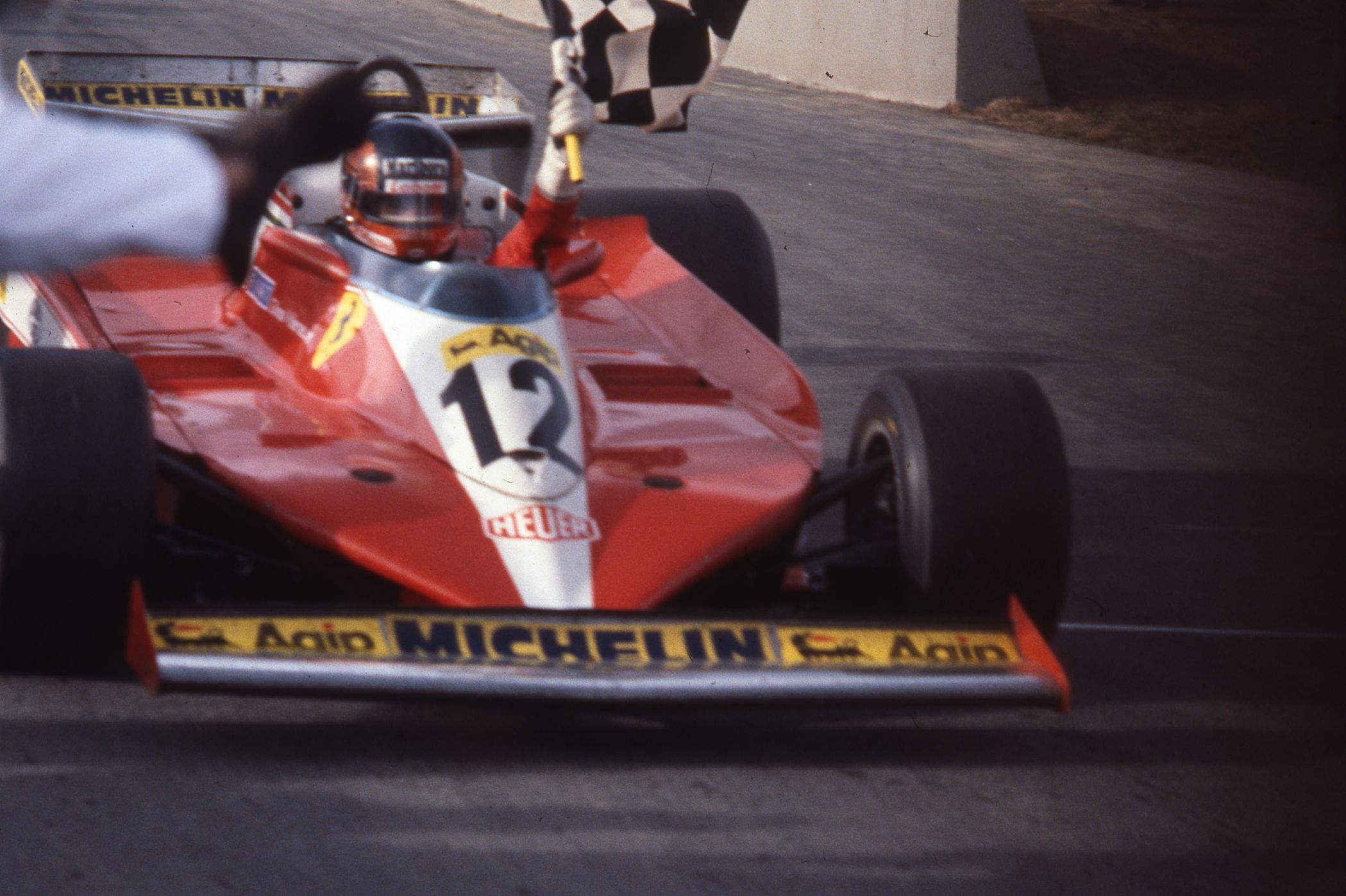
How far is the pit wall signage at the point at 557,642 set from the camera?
3289 mm

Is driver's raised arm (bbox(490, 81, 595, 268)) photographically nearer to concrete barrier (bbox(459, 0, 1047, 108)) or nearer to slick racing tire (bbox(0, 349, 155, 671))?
slick racing tire (bbox(0, 349, 155, 671))

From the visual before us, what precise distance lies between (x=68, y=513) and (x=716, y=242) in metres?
2.98

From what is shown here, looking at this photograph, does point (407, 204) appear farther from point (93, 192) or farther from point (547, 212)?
point (93, 192)

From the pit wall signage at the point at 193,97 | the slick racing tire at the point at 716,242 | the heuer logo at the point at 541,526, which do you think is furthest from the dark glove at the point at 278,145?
the pit wall signage at the point at 193,97

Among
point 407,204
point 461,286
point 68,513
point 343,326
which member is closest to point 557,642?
point 68,513

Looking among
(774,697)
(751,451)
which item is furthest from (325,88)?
(751,451)

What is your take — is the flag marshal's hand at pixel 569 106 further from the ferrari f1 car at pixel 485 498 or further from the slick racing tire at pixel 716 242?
the slick racing tire at pixel 716 242

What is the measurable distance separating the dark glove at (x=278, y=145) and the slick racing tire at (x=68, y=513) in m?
1.83

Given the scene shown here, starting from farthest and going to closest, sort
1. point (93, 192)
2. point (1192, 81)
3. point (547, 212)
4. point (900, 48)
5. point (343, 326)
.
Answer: point (900, 48)
point (1192, 81)
point (547, 212)
point (343, 326)
point (93, 192)

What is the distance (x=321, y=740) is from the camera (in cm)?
345

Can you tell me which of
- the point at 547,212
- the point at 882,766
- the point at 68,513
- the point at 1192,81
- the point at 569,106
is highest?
the point at 569,106

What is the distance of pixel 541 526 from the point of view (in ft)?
12.2

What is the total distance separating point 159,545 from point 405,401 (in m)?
0.65

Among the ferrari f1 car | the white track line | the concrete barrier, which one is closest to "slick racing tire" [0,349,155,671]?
the ferrari f1 car
